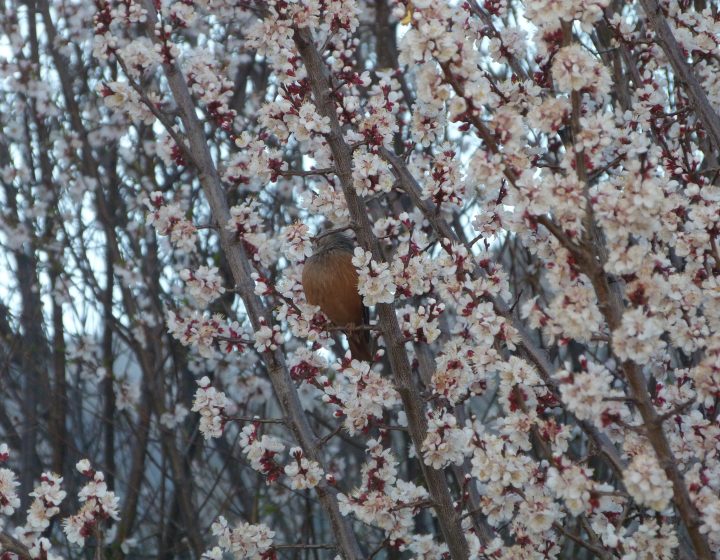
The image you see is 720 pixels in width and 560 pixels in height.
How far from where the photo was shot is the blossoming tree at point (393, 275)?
8.24 ft

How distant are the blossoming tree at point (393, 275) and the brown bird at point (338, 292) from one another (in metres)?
0.15

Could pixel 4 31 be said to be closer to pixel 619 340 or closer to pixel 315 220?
pixel 315 220

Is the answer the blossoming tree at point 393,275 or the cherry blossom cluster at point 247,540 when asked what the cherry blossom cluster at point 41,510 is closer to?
the blossoming tree at point 393,275

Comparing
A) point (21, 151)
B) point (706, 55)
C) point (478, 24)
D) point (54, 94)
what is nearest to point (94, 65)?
point (54, 94)

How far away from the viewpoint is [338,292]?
14.9 feet

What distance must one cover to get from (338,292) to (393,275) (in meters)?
1.30

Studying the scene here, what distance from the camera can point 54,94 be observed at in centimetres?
760

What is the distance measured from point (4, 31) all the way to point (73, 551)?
3817mm

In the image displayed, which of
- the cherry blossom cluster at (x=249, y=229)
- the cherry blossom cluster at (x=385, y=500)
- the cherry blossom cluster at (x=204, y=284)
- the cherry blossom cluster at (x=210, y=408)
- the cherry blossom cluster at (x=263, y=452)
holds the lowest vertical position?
the cherry blossom cluster at (x=385, y=500)

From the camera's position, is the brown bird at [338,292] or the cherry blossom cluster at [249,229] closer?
the cherry blossom cluster at [249,229]

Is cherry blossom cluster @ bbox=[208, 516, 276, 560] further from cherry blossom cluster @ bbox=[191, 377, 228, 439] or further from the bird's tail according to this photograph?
the bird's tail

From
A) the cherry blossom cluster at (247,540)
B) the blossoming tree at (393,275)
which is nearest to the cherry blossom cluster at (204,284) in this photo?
the blossoming tree at (393,275)

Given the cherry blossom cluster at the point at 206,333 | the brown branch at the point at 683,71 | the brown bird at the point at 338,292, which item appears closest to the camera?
the brown branch at the point at 683,71

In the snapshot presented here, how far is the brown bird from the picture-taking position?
4520 millimetres
